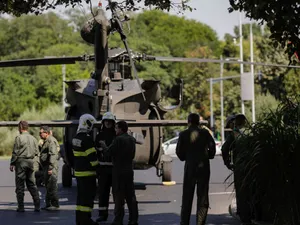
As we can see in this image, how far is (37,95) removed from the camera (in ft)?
297

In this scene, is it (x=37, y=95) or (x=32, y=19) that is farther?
(x=32, y=19)

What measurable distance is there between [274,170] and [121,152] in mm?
2729

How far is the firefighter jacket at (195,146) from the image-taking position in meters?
13.4

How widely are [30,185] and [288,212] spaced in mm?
6724

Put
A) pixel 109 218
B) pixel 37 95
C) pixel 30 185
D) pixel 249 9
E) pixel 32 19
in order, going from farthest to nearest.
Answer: pixel 32 19
pixel 37 95
pixel 30 185
pixel 109 218
pixel 249 9

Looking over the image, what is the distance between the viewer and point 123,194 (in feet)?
45.8

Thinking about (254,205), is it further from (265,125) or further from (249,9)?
(249,9)

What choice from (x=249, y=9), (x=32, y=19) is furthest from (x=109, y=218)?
(x=32, y=19)

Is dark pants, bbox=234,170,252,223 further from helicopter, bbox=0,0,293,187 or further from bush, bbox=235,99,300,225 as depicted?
helicopter, bbox=0,0,293,187

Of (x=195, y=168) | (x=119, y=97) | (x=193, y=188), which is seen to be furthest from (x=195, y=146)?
(x=119, y=97)

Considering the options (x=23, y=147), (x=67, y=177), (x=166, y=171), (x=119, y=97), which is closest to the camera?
(x=23, y=147)

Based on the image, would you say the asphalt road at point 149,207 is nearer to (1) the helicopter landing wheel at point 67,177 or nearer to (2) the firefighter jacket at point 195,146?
(1) the helicopter landing wheel at point 67,177

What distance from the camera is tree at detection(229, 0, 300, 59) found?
35.6 ft

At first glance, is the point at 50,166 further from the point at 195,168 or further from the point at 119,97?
the point at 195,168
